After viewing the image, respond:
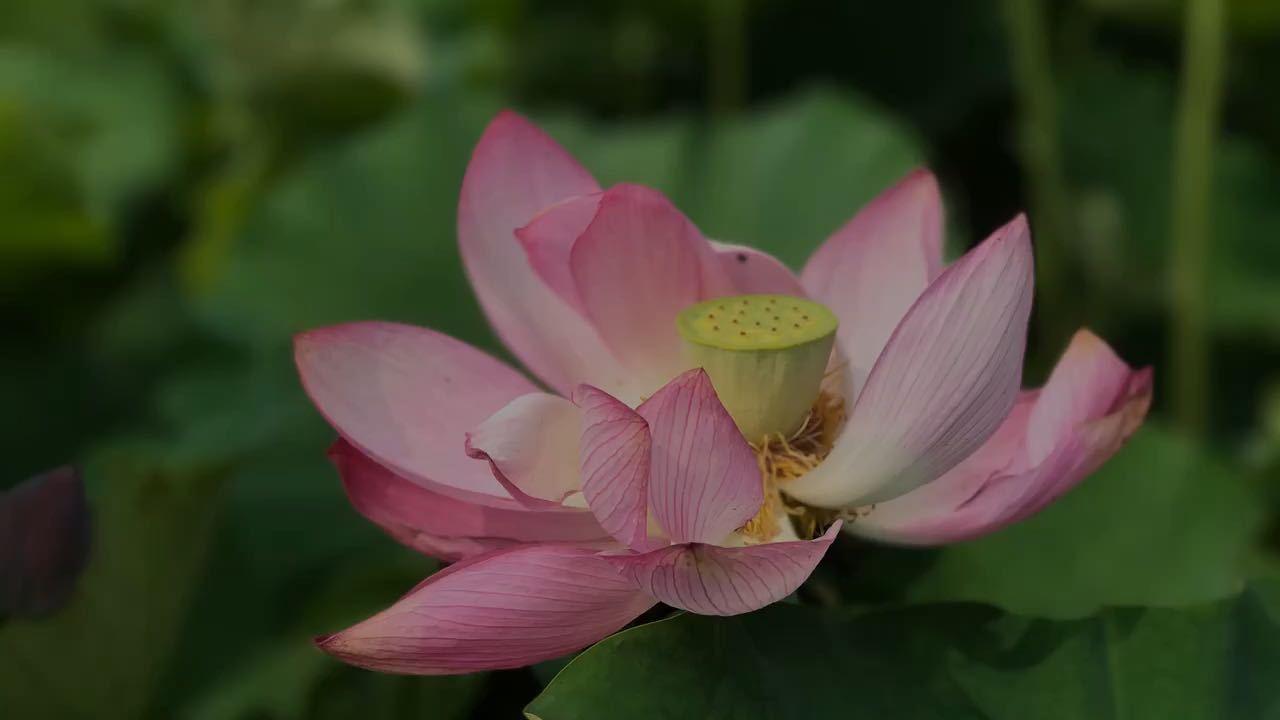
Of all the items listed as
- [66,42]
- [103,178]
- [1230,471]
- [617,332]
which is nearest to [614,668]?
[617,332]

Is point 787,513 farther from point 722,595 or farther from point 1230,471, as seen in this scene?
point 1230,471

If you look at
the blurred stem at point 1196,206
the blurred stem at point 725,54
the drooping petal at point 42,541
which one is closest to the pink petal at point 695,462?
the drooping petal at point 42,541

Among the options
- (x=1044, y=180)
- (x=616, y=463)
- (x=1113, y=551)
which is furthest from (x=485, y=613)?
(x=1044, y=180)

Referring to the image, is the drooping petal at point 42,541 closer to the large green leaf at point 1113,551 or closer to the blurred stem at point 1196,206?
the large green leaf at point 1113,551

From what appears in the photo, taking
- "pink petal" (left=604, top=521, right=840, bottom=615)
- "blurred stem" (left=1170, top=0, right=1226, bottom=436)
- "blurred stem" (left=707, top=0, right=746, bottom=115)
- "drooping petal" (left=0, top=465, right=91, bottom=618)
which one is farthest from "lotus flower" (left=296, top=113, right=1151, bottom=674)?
Result: "blurred stem" (left=707, top=0, right=746, bottom=115)

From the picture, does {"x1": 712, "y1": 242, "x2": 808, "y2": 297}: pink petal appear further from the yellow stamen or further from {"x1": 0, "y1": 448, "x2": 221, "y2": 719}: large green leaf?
{"x1": 0, "y1": 448, "x2": 221, "y2": 719}: large green leaf

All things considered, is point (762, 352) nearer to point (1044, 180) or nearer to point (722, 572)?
point (722, 572)

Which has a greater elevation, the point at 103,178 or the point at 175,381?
the point at 103,178
